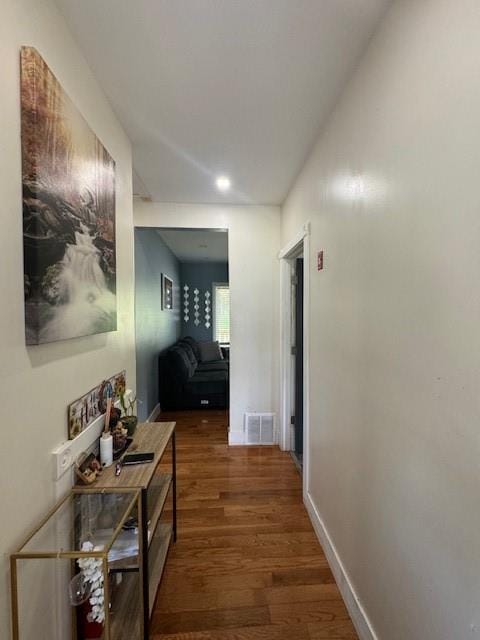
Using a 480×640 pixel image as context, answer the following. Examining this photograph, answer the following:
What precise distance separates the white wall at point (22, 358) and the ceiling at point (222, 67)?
21 centimetres

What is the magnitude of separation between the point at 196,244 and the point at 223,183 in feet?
8.61

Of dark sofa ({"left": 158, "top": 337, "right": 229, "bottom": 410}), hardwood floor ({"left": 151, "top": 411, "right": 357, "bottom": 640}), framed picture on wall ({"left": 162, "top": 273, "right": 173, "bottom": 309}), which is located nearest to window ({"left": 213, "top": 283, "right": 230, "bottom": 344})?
framed picture on wall ({"left": 162, "top": 273, "right": 173, "bottom": 309})

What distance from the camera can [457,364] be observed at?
0.84 m

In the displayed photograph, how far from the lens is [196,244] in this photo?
17.5 feet

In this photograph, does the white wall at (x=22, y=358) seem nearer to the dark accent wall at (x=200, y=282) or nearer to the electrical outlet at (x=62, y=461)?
the electrical outlet at (x=62, y=461)

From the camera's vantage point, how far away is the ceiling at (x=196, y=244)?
466 cm

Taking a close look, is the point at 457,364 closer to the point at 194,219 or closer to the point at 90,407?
the point at 90,407

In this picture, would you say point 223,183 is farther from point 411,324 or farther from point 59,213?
point 411,324

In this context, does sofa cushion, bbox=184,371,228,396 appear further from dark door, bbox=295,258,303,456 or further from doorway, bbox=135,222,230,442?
dark door, bbox=295,258,303,456

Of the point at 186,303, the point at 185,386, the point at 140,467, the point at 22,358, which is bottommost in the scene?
the point at 185,386

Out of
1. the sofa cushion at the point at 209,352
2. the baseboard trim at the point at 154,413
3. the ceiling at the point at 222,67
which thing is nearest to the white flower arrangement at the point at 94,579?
the ceiling at the point at 222,67

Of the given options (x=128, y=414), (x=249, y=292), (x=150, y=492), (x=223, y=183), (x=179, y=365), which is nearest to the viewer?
(x=150, y=492)

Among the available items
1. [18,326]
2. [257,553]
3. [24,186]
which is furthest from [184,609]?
[24,186]

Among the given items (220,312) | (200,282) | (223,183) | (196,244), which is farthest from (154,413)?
(200,282)
